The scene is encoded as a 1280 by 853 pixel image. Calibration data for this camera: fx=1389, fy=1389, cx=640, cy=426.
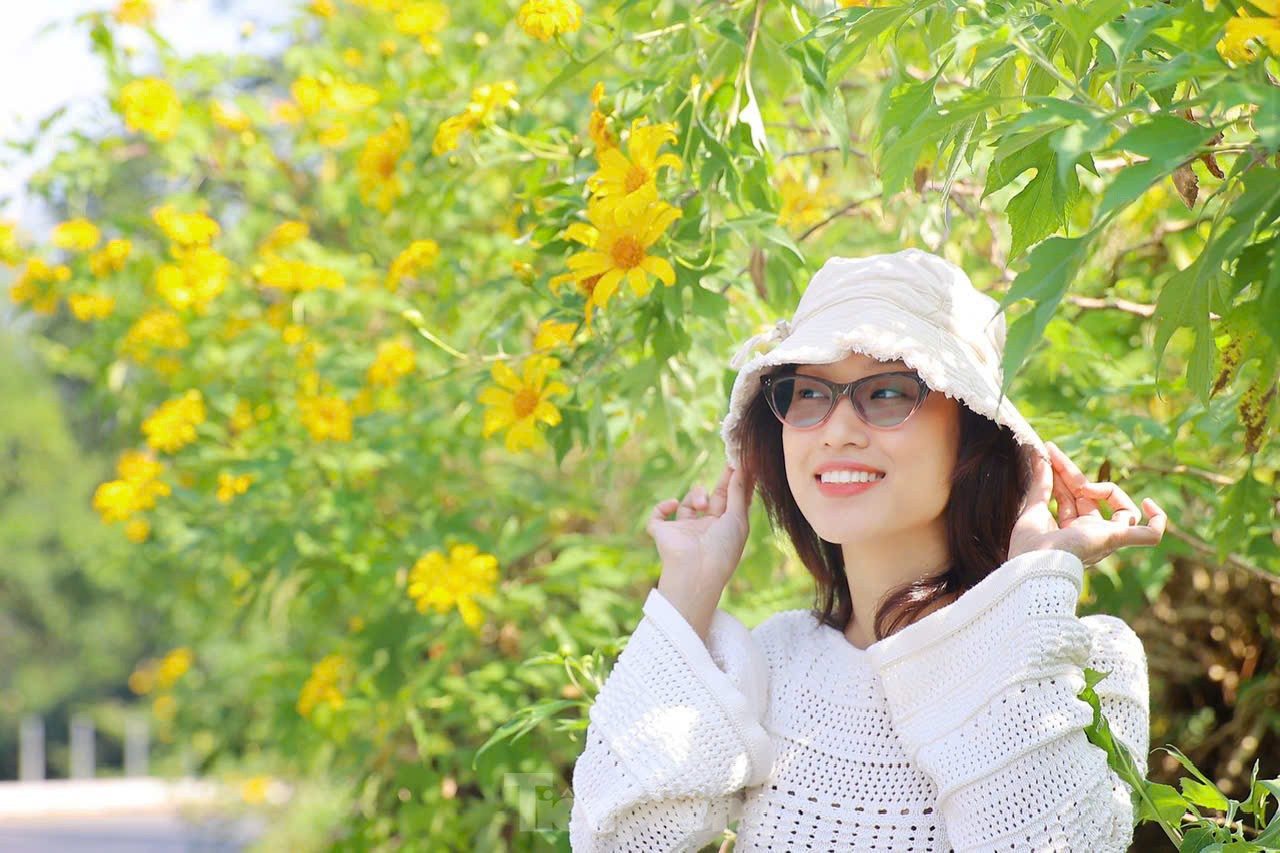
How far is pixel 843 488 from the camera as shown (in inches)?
49.3

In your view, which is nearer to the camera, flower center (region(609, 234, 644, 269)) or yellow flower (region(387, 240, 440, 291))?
flower center (region(609, 234, 644, 269))

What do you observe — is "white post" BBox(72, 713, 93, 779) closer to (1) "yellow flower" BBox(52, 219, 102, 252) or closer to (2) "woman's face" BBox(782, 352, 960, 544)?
(1) "yellow flower" BBox(52, 219, 102, 252)

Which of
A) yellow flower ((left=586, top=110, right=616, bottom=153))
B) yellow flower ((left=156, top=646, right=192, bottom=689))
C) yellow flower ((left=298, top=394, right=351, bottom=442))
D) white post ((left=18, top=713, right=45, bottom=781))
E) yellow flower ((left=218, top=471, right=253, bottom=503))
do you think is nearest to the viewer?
yellow flower ((left=586, top=110, right=616, bottom=153))

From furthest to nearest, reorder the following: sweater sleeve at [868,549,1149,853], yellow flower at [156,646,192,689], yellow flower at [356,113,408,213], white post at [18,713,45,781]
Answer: white post at [18,713,45,781] → yellow flower at [156,646,192,689] → yellow flower at [356,113,408,213] → sweater sleeve at [868,549,1149,853]

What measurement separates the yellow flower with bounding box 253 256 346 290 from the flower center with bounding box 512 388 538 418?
1.23 metres

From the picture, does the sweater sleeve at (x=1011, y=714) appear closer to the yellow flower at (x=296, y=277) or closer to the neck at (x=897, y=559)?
the neck at (x=897, y=559)

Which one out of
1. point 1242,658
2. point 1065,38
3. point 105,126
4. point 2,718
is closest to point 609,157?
point 1065,38

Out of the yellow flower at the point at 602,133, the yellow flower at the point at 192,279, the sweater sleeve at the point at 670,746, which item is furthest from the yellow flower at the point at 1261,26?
the yellow flower at the point at 192,279

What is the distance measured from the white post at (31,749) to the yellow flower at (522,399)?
1853cm

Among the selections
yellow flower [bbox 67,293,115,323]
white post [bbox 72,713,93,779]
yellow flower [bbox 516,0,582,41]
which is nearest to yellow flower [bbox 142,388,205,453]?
yellow flower [bbox 67,293,115,323]

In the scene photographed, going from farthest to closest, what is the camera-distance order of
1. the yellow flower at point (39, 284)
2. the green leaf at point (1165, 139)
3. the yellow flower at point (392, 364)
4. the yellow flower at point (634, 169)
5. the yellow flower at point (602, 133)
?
the yellow flower at point (39, 284), the yellow flower at point (392, 364), the yellow flower at point (602, 133), the yellow flower at point (634, 169), the green leaf at point (1165, 139)

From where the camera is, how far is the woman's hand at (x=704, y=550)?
1327 millimetres

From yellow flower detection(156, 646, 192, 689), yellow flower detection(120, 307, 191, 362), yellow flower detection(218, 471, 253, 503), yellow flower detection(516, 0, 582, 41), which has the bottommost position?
yellow flower detection(156, 646, 192, 689)

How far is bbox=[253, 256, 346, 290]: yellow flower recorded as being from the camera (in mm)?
2854
